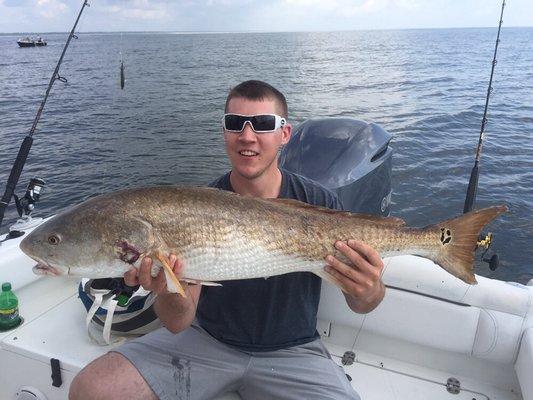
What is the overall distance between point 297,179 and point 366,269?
0.94 meters

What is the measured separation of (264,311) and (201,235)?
2.76 ft

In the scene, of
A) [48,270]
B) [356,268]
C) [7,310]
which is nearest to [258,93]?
[356,268]

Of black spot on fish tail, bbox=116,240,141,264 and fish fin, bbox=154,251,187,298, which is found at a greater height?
black spot on fish tail, bbox=116,240,141,264

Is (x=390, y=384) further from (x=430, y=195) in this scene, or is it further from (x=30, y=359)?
(x=430, y=195)

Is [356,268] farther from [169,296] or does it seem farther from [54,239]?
[54,239]

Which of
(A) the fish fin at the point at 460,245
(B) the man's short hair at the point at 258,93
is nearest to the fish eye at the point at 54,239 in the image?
(B) the man's short hair at the point at 258,93

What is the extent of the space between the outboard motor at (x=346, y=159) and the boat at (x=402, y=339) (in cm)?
131

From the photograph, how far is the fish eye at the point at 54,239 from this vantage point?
2.46 meters

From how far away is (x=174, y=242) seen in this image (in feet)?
8.03

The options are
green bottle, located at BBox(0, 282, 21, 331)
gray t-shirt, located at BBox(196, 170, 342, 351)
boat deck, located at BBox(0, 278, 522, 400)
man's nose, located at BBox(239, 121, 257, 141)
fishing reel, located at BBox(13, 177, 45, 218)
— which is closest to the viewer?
man's nose, located at BBox(239, 121, 257, 141)

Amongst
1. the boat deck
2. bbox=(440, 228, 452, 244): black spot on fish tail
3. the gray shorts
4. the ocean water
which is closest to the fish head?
the gray shorts

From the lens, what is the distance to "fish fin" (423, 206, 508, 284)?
280 centimetres

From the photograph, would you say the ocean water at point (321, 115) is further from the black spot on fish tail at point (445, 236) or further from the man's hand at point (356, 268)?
the man's hand at point (356, 268)

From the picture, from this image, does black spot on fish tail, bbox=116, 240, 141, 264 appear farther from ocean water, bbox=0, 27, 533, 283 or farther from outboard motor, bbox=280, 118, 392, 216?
ocean water, bbox=0, 27, 533, 283
